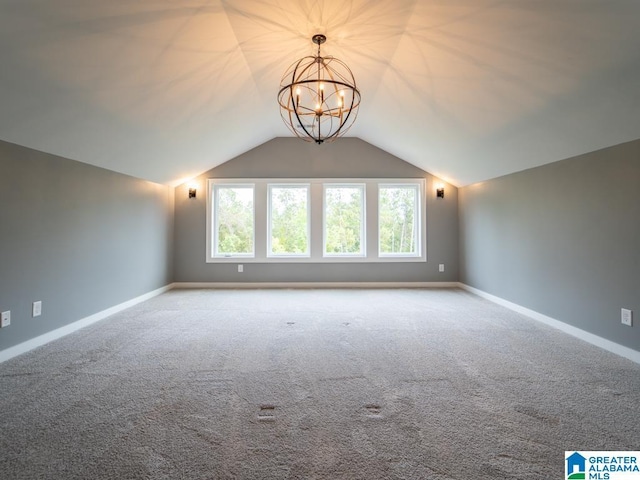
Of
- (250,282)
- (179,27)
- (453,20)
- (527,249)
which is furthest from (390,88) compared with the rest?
(250,282)

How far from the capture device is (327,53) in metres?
3.13

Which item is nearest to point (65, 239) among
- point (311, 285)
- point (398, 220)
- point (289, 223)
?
point (289, 223)

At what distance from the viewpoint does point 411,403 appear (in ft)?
6.35

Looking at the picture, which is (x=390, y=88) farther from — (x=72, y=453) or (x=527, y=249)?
(x=72, y=453)

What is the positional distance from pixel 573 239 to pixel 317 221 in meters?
3.83

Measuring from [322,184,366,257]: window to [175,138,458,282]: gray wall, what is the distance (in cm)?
27

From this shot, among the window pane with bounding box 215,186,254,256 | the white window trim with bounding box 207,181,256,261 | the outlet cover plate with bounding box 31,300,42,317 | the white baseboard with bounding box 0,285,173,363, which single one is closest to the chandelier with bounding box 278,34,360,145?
the white window trim with bounding box 207,181,256,261

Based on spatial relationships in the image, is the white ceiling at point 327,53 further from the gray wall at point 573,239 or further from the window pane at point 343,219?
the window pane at point 343,219

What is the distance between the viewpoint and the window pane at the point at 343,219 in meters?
5.88

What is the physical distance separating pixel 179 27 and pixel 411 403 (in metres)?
3.27

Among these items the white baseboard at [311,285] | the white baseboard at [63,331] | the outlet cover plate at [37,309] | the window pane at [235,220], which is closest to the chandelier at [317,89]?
the window pane at [235,220]

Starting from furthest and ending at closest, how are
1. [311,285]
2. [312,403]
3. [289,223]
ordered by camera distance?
[289,223] < [311,285] < [312,403]

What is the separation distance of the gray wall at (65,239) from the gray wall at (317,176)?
89 cm

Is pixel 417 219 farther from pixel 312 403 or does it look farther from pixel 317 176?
pixel 312 403
